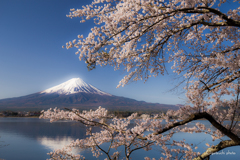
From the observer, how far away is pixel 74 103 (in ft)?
341

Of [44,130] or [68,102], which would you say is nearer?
[44,130]

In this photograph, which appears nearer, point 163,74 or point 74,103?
point 163,74

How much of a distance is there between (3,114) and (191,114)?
287ft

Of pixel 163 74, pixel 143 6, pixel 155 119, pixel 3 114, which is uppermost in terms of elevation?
pixel 143 6

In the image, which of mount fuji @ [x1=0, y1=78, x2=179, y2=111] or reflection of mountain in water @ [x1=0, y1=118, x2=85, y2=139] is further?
mount fuji @ [x1=0, y1=78, x2=179, y2=111]

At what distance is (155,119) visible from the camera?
2715mm

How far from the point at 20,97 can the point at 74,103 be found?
134 feet

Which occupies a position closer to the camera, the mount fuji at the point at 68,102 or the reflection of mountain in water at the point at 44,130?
the reflection of mountain in water at the point at 44,130

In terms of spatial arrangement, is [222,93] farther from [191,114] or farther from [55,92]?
→ [55,92]

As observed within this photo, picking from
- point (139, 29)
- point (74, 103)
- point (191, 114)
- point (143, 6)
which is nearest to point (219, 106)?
point (191, 114)

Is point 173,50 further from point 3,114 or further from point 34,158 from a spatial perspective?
point 3,114

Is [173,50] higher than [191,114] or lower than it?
higher

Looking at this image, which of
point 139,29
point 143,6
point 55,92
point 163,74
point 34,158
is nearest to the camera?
point 143,6

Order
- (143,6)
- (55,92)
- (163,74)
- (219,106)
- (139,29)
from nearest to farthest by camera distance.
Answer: (143,6) → (139,29) → (219,106) → (163,74) → (55,92)
